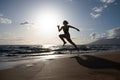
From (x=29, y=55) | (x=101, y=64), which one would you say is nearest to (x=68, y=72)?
(x=101, y=64)

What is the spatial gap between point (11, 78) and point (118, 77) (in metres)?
2.74

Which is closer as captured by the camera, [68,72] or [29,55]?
[68,72]

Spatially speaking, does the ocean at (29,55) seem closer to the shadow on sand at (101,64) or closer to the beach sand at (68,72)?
the beach sand at (68,72)

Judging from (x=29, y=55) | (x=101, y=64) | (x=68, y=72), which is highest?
(x=29, y=55)

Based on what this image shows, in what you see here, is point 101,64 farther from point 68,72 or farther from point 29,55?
point 29,55

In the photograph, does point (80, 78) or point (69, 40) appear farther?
point (69, 40)

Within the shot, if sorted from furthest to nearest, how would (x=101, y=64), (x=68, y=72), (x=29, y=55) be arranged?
(x=29, y=55), (x=101, y=64), (x=68, y=72)

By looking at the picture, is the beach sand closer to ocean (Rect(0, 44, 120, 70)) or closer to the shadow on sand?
the shadow on sand

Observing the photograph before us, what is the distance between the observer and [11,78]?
462 cm

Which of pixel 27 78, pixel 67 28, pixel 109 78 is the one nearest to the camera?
pixel 109 78

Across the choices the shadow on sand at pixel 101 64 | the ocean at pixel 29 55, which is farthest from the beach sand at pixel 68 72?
the ocean at pixel 29 55

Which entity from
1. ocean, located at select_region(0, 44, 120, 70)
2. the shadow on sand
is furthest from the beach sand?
ocean, located at select_region(0, 44, 120, 70)

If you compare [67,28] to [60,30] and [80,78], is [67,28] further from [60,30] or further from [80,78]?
[80,78]

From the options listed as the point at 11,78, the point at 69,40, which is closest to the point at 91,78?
the point at 11,78
